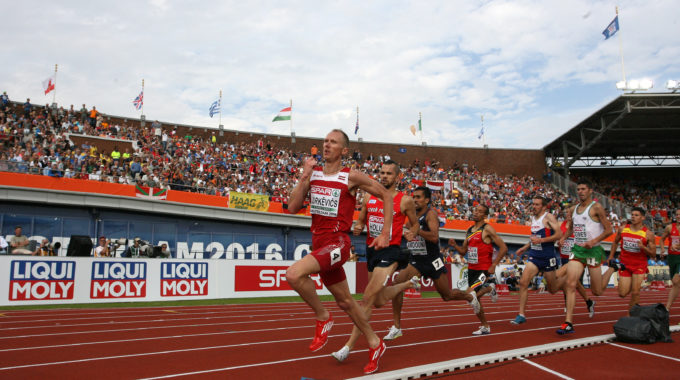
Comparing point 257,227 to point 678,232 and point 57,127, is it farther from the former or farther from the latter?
point 678,232

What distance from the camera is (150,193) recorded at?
85.8ft

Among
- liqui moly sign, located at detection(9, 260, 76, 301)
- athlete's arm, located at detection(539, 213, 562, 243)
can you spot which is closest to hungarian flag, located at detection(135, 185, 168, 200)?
liqui moly sign, located at detection(9, 260, 76, 301)

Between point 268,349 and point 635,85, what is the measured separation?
3947 centimetres

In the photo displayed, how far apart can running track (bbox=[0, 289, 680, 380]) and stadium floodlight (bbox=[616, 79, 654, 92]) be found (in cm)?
3173

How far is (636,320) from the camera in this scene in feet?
23.6

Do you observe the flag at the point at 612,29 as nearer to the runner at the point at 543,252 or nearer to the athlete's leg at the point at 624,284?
the athlete's leg at the point at 624,284

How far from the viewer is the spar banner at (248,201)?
1110 inches

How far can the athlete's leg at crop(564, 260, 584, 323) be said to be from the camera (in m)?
8.12

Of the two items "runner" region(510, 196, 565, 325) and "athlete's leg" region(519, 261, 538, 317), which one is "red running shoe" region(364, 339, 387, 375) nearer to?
"athlete's leg" region(519, 261, 538, 317)

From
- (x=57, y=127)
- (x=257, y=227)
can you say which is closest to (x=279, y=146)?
(x=257, y=227)

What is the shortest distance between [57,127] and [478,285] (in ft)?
94.0

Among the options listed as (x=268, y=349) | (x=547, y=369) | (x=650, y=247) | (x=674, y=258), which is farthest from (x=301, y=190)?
(x=674, y=258)

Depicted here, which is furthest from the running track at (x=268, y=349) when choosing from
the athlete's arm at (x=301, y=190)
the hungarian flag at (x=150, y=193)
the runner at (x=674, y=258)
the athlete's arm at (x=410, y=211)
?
the hungarian flag at (x=150, y=193)

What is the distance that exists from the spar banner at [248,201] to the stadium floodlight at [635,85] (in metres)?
27.7
